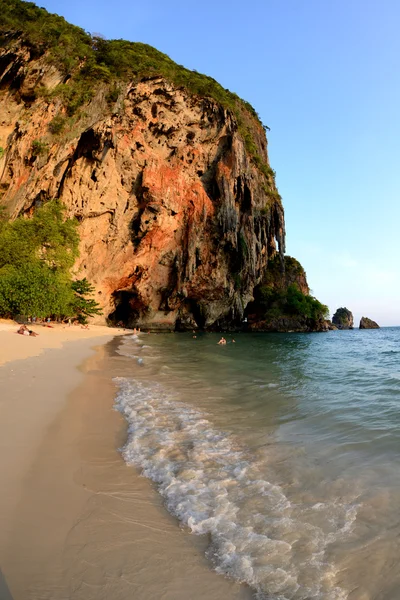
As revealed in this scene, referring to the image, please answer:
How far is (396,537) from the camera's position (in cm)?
258

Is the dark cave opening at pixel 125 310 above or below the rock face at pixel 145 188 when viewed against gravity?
below

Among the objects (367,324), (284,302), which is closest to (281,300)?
(284,302)

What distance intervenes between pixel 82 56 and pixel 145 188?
12179 millimetres

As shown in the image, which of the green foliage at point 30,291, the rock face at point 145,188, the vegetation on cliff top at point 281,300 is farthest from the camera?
the vegetation on cliff top at point 281,300

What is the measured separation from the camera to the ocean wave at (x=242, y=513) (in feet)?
7.15

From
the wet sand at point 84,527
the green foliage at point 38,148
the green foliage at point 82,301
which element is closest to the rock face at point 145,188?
the green foliage at point 38,148

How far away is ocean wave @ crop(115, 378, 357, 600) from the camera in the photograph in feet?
7.15

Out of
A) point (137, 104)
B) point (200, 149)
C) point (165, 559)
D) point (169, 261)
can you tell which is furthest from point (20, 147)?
point (165, 559)

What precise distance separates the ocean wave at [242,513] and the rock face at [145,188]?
2582 centimetres

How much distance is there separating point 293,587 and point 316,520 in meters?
0.85

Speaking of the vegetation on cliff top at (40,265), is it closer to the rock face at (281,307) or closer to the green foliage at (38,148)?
the green foliage at (38,148)

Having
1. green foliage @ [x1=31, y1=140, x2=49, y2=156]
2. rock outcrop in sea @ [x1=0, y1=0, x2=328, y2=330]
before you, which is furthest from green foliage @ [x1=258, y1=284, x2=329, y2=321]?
green foliage @ [x1=31, y1=140, x2=49, y2=156]

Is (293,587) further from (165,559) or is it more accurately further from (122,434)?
(122,434)

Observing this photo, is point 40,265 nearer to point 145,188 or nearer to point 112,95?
point 145,188
